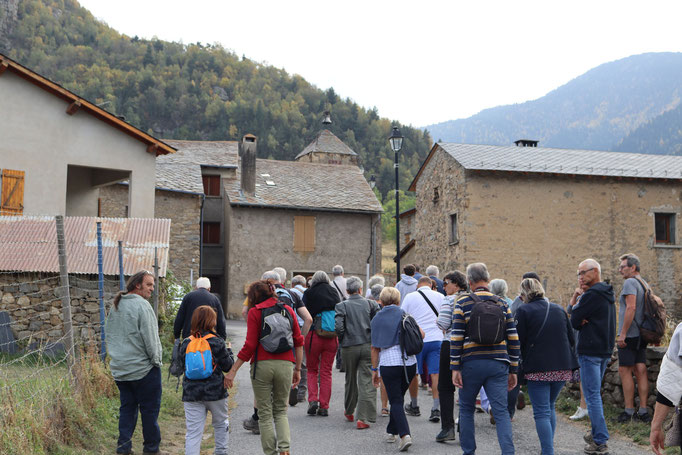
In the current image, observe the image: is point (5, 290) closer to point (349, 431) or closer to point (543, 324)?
point (349, 431)

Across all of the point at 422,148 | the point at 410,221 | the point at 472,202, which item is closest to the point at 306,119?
the point at 422,148

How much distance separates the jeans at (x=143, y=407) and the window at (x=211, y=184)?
2743 cm

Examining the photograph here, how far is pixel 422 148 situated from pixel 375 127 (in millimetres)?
8580

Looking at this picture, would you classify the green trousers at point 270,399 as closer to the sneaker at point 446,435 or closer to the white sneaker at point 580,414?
the sneaker at point 446,435

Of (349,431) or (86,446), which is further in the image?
(349,431)

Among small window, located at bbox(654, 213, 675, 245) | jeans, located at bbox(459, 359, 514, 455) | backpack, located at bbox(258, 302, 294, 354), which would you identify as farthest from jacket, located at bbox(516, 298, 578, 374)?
small window, located at bbox(654, 213, 675, 245)

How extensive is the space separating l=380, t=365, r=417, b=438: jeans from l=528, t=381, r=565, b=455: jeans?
1.36 m

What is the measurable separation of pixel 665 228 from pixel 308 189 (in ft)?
54.2

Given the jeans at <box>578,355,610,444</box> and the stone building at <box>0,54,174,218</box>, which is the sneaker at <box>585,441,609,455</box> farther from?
the stone building at <box>0,54,174,218</box>

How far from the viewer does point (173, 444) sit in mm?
6949

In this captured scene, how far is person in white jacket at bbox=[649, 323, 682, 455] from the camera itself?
396cm

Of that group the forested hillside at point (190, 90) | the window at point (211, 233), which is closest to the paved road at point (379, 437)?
the window at point (211, 233)

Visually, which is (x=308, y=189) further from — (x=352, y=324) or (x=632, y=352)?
(x=632, y=352)

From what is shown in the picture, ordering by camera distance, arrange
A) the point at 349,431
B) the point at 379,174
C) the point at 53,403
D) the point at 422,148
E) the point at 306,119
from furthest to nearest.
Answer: the point at 422,148
the point at 306,119
the point at 379,174
the point at 349,431
the point at 53,403
